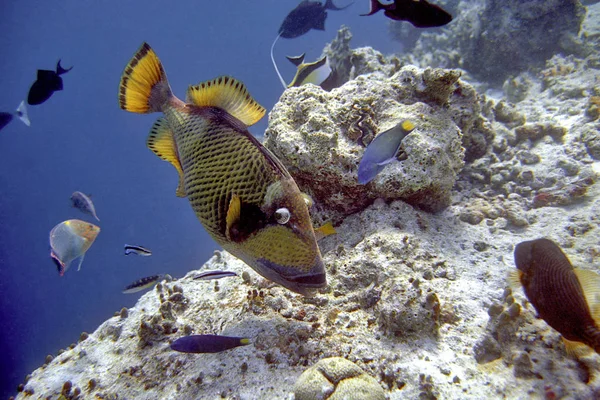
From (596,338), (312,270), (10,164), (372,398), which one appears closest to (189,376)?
(372,398)

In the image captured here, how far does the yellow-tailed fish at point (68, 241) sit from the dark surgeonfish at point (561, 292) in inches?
180

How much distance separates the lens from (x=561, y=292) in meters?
1.51

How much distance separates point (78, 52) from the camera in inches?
2451

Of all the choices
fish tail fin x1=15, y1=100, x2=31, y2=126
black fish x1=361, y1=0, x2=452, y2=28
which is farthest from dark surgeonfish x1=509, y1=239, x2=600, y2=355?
fish tail fin x1=15, y1=100, x2=31, y2=126

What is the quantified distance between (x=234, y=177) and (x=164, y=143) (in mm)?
718

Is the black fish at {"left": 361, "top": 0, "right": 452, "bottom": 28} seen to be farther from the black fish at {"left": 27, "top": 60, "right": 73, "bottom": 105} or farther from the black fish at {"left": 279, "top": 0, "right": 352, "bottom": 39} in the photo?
the black fish at {"left": 27, "top": 60, "right": 73, "bottom": 105}

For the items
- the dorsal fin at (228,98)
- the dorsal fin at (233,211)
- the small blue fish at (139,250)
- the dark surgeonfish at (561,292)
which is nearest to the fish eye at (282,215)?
the dorsal fin at (233,211)

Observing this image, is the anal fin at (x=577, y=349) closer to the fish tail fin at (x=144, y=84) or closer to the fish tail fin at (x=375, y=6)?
the fish tail fin at (x=375, y=6)

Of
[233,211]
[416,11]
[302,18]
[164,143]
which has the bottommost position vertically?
[233,211]

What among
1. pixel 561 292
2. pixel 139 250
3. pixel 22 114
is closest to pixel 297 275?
pixel 561 292

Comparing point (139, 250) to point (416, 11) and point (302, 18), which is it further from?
point (302, 18)

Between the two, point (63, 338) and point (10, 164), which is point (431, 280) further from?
point (10, 164)

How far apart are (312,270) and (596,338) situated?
1371 mm

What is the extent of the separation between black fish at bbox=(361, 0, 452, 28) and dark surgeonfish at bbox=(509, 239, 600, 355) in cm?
187
